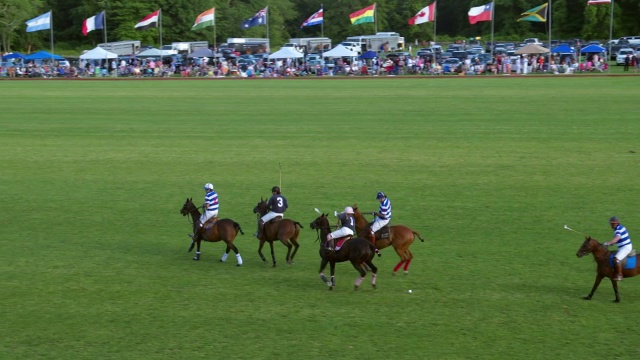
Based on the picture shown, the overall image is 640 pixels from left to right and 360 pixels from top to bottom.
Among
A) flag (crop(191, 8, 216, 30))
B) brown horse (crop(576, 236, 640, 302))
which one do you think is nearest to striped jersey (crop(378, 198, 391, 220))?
brown horse (crop(576, 236, 640, 302))


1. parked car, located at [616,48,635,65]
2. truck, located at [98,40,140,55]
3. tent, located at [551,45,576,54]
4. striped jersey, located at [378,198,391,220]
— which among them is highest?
truck, located at [98,40,140,55]

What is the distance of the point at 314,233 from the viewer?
1473 centimetres

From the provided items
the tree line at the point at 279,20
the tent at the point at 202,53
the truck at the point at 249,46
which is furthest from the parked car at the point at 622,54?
the tent at the point at 202,53

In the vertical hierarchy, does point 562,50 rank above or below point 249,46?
below

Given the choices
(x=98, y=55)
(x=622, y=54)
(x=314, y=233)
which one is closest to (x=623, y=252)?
(x=314, y=233)

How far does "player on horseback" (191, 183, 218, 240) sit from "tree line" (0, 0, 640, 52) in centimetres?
7637

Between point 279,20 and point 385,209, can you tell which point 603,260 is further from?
point 279,20

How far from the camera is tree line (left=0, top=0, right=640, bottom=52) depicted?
87250 millimetres

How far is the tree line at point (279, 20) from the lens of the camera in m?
87.2

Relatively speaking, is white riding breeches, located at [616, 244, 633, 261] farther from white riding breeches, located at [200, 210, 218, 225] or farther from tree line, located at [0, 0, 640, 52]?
tree line, located at [0, 0, 640, 52]

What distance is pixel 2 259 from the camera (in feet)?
42.5

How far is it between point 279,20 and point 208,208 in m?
92.3

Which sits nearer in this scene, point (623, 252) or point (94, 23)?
point (623, 252)

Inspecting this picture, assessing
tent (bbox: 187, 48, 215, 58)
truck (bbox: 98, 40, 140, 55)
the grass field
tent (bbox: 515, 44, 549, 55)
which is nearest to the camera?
the grass field
